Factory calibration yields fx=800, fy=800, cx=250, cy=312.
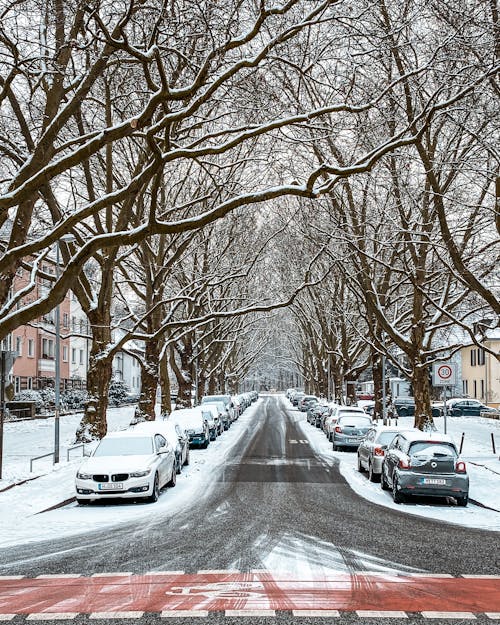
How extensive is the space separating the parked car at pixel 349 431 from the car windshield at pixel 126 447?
13267 mm

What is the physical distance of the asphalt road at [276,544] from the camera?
32.2 ft

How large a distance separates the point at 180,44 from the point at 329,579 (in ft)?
32.7

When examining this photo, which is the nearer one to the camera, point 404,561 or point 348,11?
point 404,561

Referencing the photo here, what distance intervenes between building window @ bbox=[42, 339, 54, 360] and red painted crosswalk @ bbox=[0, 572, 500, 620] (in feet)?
187

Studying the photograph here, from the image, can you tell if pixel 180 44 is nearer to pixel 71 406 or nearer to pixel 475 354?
pixel 71 406

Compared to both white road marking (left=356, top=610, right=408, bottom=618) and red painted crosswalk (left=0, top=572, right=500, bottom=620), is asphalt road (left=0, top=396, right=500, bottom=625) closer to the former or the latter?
white road marking (left=356, top=610, right=408, bottom=618)

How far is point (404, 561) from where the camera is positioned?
402 inches

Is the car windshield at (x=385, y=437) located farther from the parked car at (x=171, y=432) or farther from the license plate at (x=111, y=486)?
the license plate at (x=111, y=486)

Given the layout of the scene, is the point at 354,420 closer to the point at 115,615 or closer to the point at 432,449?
the point at 432,449

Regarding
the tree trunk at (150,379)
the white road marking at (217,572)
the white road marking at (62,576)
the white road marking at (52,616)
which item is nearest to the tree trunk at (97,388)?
the tree trunk at (150,379)

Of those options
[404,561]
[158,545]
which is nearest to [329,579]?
[404,561]

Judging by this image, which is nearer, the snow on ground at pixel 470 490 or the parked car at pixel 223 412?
the snow on ground at pixel 470 490

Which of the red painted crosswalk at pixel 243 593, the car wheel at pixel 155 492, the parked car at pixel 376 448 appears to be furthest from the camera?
the parked car at pixel 376 448

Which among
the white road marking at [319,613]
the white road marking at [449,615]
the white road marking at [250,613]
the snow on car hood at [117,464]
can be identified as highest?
the snow on car hood at [117,464]
